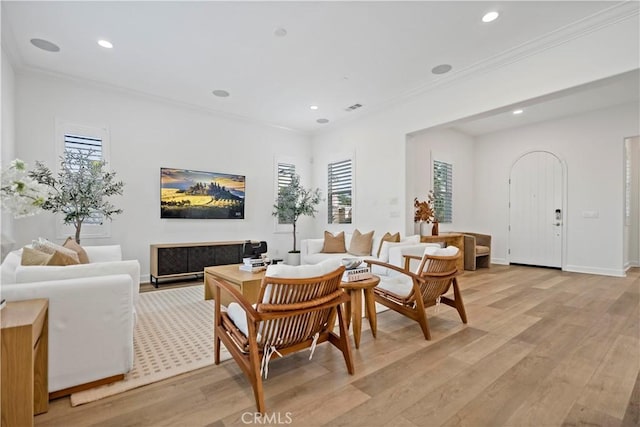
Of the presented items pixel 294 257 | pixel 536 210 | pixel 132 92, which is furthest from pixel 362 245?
pixel 132 92

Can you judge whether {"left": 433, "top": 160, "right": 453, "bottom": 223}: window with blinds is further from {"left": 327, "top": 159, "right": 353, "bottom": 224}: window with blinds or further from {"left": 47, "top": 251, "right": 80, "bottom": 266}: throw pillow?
{"left": 47, "top": 251, "right": 80, "bottom": 266}: throw pillow

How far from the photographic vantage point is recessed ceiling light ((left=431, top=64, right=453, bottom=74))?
436 cm

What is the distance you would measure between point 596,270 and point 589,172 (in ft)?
6.34

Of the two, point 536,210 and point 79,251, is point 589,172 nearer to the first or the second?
point 536,210

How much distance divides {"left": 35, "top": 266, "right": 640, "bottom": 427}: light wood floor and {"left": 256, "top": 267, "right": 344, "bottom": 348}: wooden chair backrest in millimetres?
360

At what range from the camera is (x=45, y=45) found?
3846mm

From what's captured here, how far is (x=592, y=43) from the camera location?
11.1 feet

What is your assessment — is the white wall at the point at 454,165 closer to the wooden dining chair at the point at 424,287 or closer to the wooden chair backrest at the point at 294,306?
the wooden dining chair at the point at 424,287

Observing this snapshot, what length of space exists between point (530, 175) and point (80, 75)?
8.86m

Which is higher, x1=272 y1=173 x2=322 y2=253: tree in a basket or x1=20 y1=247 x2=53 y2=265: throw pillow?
x1=272 y1=173 x2=322 y2=253: tree in a basket

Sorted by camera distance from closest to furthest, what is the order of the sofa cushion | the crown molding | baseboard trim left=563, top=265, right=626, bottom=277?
1. the crown molding
2. baseboard trim left=563, top=265, right=626, bottom=277
3. the sofa cushion

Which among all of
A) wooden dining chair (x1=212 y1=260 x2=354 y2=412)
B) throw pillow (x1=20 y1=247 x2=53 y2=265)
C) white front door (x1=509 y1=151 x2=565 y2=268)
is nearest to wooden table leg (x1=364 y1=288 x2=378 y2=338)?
wooden dining chair (x1=212 y1=260 x2=354 y2=412)

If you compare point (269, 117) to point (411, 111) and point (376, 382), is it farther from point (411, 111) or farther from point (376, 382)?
point (376, 382)

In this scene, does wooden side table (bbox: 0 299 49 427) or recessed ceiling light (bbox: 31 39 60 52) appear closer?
wooden side table (bbox: 0 299 49 427)
